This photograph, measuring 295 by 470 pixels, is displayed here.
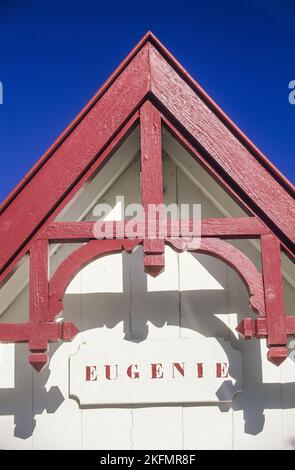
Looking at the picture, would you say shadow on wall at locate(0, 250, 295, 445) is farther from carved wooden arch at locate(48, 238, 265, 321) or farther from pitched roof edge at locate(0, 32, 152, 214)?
pitched roof edge at locate(0, 32, 152, 214)

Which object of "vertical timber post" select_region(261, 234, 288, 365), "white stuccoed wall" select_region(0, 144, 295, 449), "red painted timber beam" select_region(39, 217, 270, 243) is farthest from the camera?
"white stuccoed wall" select_region(0, 144, 295, 449)

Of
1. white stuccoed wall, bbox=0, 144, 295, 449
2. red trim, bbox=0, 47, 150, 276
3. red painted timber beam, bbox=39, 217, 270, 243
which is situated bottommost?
white stuccoed wall, bbox=0, 144, 295, 449

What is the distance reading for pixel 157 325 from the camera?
296 cm

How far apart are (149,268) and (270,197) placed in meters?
0.69

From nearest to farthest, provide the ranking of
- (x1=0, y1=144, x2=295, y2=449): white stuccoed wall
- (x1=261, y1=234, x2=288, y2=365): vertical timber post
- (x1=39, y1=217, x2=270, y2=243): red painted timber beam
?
1. (x1=261, y1=234, x2=288, y2=365): vertical timber post
2. (x1=39, y1=217, x2=270, y2=243): red painted timber beam
3. (x1=0, y1=144, x2=295, y2=449): white stuccoed wall

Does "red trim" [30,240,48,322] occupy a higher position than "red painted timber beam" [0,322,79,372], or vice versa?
"red trim" [30,240,48,322]

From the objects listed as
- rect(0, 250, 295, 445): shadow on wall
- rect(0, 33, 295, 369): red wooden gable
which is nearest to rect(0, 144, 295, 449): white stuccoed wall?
rect(0, 250, 295, 445): shadow on wall

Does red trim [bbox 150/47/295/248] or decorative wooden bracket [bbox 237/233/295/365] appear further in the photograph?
red trim [bbox 150/47/295/248]

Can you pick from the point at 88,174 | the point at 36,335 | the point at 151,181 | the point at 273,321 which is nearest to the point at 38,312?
the point at 36,335

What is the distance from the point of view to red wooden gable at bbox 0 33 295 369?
2359 mm

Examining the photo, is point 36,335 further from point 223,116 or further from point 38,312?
point 223,116

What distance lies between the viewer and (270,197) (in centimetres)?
246
